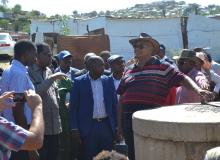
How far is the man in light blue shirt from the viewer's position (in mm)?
4469

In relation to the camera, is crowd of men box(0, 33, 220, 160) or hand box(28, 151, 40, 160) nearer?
hand box(28, 151, 40, 160)

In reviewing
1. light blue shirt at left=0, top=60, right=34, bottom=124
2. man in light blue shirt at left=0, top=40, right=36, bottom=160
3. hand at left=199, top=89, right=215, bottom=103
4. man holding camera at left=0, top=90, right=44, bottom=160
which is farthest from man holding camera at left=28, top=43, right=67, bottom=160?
man holding camera at left=0, top=90, right=44, bottom=160

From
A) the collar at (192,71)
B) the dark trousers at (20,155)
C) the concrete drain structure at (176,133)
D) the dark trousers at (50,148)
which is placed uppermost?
the collar at (192,71)

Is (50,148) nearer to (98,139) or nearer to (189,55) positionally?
(98,139)

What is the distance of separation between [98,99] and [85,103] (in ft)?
0.53

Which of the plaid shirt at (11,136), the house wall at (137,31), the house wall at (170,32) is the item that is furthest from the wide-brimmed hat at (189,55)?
the house wall at (170,32)

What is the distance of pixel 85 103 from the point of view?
597cm

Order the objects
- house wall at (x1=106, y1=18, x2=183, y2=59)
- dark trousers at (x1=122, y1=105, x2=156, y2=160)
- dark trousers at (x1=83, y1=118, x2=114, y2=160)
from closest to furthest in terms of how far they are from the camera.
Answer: dark trousers at (x1=122, y1=105, x2=156, y2=160)
dark trousers at (x1=83, y1=118, x2=114, y2=160)
house wall at (x1=106, y1=18, x2=183, y2=59)

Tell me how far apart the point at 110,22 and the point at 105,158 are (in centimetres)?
1605

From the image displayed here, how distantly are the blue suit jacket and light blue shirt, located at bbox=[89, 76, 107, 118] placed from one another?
1.5 inches

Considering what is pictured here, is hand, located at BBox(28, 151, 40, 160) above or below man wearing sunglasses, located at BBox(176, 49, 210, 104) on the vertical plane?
below

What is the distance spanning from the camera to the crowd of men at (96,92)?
4.86m

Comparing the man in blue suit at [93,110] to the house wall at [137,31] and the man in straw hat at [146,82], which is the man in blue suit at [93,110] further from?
the house wall at [137,31]

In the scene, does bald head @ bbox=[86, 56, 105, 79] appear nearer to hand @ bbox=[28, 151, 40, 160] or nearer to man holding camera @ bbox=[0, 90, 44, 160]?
hand @ bbox=[28, 151, 40, 160]
